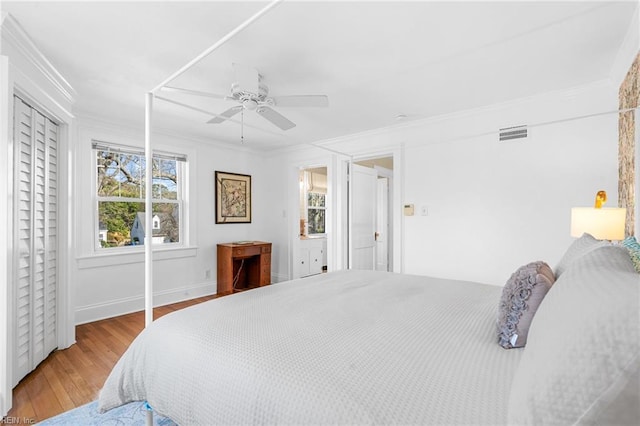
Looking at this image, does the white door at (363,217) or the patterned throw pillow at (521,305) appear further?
the white door at (363,217)

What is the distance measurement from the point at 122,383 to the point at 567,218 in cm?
362

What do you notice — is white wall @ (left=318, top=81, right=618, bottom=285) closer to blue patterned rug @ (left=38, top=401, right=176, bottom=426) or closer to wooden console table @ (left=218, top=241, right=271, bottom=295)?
wooden console table @ (left=218, top=241, right=271, bottom=295)

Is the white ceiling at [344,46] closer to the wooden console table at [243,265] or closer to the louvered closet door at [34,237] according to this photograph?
the louvered closet door at [34,237]

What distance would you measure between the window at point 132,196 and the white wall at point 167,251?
0.37 feet

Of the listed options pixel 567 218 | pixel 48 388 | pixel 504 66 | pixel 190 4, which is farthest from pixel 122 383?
pixel 567 218

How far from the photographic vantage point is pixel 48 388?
2195 millimetres

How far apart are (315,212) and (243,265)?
2301 mm

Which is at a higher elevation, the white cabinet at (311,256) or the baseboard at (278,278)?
the white cabinet at (311,256)

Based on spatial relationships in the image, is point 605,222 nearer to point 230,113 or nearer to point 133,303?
point 230,113

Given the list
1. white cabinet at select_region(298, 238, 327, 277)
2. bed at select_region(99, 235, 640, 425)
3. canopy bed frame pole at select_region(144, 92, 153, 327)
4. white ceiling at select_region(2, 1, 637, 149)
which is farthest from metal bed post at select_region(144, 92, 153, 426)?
white cabinet at select_region(298, 238, 327, 277)

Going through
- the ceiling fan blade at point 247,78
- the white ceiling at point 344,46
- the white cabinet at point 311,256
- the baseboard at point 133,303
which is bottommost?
the baseboard at point 133,303

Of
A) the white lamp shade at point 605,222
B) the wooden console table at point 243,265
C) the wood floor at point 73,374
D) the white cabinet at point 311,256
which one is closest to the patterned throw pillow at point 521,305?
the white lamp shade at point 605,222

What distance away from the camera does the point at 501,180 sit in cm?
329

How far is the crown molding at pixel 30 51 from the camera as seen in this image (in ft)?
6.09
